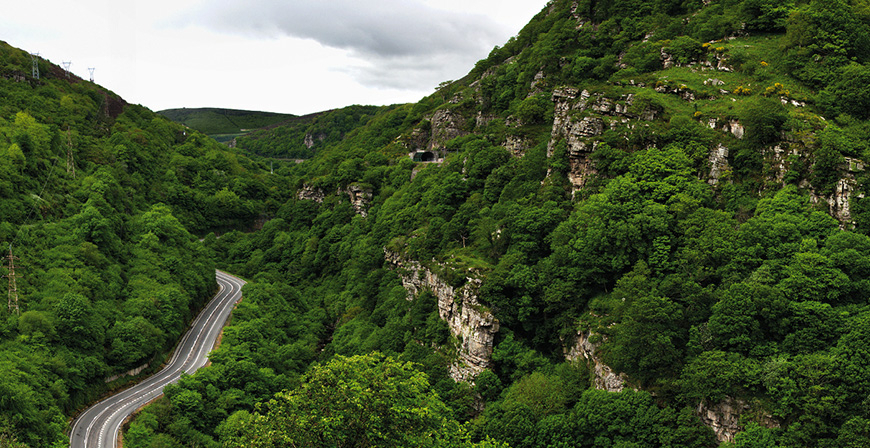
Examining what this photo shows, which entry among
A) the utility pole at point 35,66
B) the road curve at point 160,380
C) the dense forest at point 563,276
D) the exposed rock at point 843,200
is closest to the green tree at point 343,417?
the dense forest at point 563,276

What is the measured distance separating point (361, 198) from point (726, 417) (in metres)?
82.1

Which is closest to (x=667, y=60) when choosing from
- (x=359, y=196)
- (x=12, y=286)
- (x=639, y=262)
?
(x=639, y=262)

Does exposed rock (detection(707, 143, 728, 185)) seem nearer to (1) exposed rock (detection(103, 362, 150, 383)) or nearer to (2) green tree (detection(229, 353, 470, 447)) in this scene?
(2) green tree (detection(229, 353, 470, 447))

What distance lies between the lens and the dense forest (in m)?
37.2

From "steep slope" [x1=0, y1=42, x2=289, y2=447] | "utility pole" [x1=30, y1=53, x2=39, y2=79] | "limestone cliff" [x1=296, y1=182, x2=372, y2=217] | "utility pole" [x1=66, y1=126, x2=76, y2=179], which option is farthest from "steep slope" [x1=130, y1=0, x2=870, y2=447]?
"utility pole" [x1=30, y1=53, x2=39, y2=79]

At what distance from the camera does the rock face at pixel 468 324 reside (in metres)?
54.6

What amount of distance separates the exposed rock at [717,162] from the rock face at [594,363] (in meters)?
19.1

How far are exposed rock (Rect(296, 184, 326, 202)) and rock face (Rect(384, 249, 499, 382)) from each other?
65974 mm

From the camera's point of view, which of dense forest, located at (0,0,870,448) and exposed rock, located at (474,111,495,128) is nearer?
dense forest, located at (0,0,870,448)

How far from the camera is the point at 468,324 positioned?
56.6 meters

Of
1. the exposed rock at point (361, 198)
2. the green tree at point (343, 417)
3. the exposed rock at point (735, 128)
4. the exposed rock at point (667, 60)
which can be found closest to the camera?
the green tree at point (343, 417)

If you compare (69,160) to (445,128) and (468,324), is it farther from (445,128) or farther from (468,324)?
(468,324)

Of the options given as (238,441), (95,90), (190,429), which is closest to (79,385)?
(190,429)

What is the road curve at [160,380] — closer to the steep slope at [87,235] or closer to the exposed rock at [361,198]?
the steep slope at [87,235]
